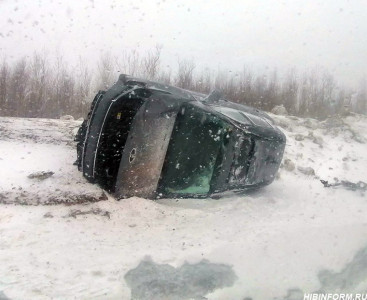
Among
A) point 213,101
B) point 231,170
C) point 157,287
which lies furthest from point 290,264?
point 213,101

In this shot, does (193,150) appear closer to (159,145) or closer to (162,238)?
(159,145)

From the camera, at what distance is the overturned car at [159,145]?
4.85m

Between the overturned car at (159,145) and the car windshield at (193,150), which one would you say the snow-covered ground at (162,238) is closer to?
the overturned car at (159,145)

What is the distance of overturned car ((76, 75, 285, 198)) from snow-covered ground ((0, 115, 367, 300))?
1.21 feet

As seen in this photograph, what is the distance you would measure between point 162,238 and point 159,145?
3.90ft

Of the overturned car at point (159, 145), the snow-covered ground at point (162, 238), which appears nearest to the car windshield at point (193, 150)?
the overturned car at point (159, 145)

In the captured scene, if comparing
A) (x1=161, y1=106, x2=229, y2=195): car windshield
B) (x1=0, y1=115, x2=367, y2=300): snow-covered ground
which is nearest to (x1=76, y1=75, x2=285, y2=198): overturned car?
(x1=161, y1=106, x2=229, y2=195): car windshield

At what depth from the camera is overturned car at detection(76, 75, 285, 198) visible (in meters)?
4.85

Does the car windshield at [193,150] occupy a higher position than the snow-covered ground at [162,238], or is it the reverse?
the car windshield at [193,150]

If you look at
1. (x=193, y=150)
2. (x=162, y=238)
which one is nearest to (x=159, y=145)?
(x=193, y=150)

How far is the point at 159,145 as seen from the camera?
493 centimetres

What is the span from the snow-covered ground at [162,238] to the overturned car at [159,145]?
0.37 metres

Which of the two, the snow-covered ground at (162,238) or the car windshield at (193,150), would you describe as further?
the car windshield at (193,150)

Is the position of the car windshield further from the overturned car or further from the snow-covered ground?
the snow-covered ground
